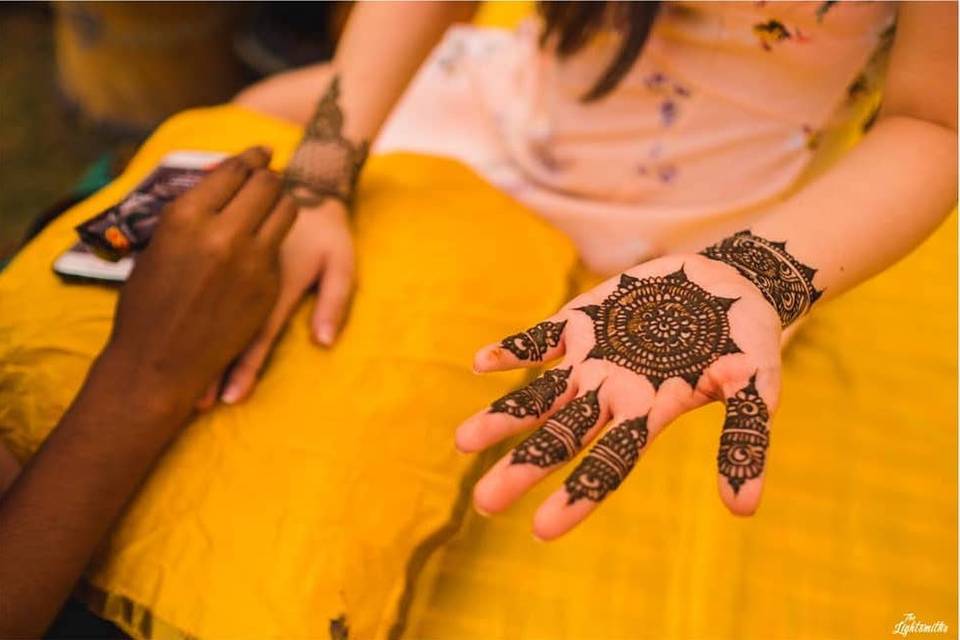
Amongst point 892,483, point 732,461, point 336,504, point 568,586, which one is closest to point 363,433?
point 336,504

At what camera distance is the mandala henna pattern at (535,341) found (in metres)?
0.51

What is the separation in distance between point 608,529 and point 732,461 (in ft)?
1.17

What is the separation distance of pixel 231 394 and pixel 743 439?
499 mm

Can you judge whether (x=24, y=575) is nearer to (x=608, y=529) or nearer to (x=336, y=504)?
(x=336, y=504)

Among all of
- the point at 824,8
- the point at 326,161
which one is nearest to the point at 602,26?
the point at 824,8

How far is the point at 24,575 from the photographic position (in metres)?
0.59

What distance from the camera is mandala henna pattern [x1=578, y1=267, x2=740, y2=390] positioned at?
0.50 metres

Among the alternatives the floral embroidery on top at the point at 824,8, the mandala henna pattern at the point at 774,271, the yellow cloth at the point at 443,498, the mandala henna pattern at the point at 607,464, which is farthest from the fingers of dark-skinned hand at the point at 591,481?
the floral embroidery on top at the point at 824,8

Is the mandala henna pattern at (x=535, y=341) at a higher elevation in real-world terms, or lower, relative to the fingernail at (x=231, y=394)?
higher

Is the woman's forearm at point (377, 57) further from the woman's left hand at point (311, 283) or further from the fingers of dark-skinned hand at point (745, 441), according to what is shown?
the fingers of dark-skinned hand at point (745, 441)

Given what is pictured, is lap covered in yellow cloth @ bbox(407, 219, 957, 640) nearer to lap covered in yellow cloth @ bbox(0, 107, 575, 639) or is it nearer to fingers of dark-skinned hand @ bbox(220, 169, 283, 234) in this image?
lap covered in yellow cloth @ bbox(0, 107, 575, 639)

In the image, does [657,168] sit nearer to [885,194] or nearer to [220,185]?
[885,194]

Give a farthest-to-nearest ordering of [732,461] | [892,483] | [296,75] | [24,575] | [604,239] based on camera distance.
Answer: [296,75], [604,239], [892,483], [24,575], [732,461]

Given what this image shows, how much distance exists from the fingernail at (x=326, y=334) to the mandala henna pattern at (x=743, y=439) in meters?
0.44
